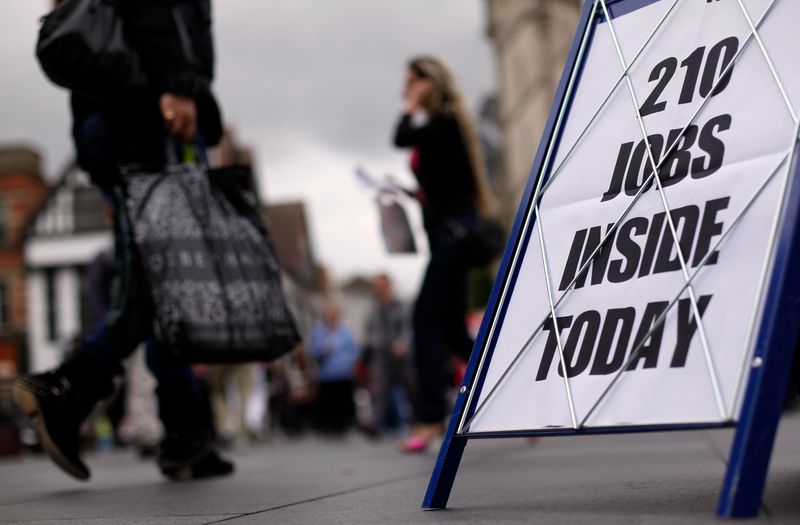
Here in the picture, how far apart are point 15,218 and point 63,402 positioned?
3430 centimetres

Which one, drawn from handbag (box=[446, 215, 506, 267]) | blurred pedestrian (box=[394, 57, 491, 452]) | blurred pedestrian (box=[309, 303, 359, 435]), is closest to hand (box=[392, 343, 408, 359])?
blurred pedestrian (box=[309, 303, 359, 435])

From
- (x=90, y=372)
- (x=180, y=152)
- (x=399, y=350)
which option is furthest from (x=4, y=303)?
(x=90, y=372)

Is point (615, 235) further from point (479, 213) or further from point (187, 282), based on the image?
point (479, 213)

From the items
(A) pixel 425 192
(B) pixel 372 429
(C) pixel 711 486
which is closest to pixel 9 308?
(B) pixel 372 429

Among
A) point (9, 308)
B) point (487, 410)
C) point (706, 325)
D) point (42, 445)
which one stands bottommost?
point (9, 308)

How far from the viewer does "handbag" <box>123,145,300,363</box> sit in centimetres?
337

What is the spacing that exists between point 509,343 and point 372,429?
30.2 ft

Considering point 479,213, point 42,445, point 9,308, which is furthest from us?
point 9,308

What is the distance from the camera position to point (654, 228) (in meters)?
2.07

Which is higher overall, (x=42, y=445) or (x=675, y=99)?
(x=675, y=99)

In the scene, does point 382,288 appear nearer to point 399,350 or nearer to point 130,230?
point 399,350

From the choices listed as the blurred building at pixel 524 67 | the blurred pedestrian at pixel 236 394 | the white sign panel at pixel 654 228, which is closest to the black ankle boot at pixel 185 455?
the white sign panel at pixel 654 228

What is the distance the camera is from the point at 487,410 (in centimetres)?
218

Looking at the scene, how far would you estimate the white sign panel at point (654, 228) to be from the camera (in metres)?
1.84
